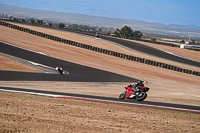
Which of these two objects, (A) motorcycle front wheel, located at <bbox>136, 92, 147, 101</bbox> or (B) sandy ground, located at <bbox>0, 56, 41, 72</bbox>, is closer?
(A) motorcycle front wheel, located at <bbox>136, 92, 147, 101</bbox>

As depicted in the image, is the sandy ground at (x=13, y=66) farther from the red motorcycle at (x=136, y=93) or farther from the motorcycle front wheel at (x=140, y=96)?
the motorcycle front wheel at (x=140, y=96)

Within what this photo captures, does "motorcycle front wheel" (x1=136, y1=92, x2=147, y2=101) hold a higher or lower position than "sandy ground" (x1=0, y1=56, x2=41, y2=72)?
higher

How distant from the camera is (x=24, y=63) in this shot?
31453 millimetres

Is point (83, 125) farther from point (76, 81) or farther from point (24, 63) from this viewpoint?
point (24, 63)

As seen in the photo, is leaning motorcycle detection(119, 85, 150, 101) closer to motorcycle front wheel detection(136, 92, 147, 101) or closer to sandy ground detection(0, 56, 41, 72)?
motorcycle front wheel detection(136, 92, 147, 101)

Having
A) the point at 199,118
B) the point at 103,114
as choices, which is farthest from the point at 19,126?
the point at 199,118

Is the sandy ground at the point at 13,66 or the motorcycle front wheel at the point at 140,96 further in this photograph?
the sandy ground at the point at 13,66

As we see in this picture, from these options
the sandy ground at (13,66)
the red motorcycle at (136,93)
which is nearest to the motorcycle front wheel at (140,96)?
the red motorcycle at (136,93)

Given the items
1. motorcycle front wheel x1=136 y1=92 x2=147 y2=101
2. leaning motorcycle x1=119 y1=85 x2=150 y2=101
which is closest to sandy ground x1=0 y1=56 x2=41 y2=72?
leaning motorcycle x1=119 y1=85 x2=150 y2=101

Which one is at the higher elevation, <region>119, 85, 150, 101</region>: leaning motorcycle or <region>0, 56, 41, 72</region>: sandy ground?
<region>119, 85, 150, 101</region>: leaning motorcycle

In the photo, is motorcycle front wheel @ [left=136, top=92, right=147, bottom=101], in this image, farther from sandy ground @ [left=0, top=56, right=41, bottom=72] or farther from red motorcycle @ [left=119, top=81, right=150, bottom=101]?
sandy ground @ [left=0, top=56, right=41, bottom=72]

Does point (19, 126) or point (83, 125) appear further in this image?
point (83, 125)

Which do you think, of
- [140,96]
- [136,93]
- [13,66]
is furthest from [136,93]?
[13,66]

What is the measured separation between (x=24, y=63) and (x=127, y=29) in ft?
480
